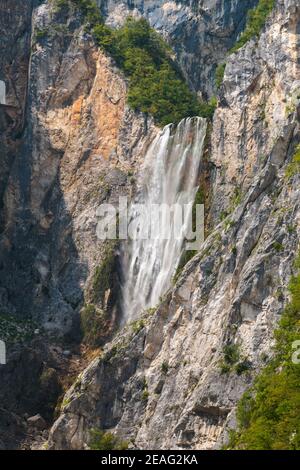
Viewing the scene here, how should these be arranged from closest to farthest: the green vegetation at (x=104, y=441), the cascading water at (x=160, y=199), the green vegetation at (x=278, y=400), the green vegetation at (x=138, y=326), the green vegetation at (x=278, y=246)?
the green vegetation at (x=278, y=400), the green vegetation at (x=278, y=246), the green vegetation at (x=104, y=441), the green vegetation at (x=138, y=326), the cascading water at (x=160, y=199)

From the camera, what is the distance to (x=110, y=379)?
58906mm

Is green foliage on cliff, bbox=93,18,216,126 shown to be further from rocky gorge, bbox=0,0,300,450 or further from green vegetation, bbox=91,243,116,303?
green vegetation, bbox=91,243,116,303

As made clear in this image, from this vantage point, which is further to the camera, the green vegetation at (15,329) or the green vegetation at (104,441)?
the green vegetation at (15,329)

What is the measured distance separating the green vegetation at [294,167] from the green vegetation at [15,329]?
1717 centimetres

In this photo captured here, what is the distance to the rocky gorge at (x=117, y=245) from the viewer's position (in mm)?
53250

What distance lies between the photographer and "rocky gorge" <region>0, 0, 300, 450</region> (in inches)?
2096

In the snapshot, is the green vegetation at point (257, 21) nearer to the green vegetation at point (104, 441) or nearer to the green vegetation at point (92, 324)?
the green vegetation at point (92, 324)

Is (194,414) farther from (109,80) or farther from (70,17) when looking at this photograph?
(70,17)

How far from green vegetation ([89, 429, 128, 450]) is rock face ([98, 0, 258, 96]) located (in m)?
24.3

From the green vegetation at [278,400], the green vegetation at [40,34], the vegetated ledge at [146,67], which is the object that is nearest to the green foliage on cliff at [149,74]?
the vegetated ledge at [146,67]

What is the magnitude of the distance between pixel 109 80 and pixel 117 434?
2096cm

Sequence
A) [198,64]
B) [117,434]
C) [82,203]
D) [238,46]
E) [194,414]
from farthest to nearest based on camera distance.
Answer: [198,64], [82,203], [238,46], [117,434], [194,414]
